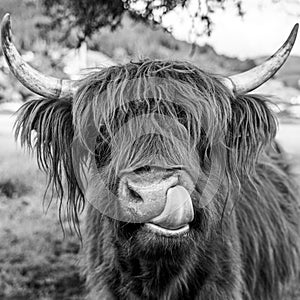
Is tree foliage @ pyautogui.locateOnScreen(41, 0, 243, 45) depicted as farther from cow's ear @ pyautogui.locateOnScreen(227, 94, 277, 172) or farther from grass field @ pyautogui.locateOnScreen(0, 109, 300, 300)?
cow's ear @ pyautogui.locateOnScreen(227, 94, 277, 172)

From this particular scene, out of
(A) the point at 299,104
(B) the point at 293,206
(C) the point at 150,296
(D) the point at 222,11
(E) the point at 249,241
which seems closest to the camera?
(C) the point at 150,296

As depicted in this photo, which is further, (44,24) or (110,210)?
(44,24)

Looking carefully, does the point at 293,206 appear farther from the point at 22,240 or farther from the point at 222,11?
the point at 22,240

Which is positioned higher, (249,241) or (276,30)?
(276,30)

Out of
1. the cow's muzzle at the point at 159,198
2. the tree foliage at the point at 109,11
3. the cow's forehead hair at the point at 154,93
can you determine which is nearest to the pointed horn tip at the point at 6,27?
the cow's forehead hair at the point at 154,93

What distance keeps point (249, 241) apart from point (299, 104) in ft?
5.18

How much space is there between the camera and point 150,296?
261 cm

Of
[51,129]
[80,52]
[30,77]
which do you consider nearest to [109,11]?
[80,52]

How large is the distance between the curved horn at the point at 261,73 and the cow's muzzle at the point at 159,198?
0.61 meters

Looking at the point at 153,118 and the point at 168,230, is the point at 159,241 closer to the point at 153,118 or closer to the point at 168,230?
the point at 168,230

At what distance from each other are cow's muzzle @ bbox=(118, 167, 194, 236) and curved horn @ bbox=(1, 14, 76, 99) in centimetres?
56

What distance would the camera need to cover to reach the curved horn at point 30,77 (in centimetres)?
226

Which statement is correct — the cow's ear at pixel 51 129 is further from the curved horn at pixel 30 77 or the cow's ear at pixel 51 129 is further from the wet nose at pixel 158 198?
the wet nose at pixel 158 198

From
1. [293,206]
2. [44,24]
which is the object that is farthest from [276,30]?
[44,24]
